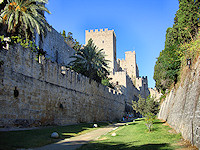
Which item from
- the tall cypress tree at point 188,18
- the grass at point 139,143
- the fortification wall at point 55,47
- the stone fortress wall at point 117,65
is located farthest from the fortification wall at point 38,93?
the stone fortress wall at point 117,65

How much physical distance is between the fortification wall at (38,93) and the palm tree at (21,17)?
3600 millimetres

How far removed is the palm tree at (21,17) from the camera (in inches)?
666

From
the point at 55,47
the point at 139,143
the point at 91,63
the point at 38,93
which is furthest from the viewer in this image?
the point at 55,47

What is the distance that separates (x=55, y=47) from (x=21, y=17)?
43.6 feet

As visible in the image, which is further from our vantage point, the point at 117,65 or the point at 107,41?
the point at 117,65

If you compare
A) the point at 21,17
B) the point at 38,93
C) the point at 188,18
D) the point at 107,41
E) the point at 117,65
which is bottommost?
the point at 38,93

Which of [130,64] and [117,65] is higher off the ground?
[130,64]

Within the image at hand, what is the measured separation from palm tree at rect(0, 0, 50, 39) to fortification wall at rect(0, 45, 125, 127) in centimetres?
360

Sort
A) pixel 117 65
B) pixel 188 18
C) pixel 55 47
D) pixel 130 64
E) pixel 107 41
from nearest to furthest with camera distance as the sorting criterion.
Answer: pixel 188 18, pixel 55 47, pixel 107 41, pixel 117 65, pixel 130 64

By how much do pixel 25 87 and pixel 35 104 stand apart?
1442mm

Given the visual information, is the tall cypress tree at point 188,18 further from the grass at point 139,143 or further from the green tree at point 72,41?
the green tree at point 72,41

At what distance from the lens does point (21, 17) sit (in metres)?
17.2

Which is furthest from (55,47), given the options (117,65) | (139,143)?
(117,65)

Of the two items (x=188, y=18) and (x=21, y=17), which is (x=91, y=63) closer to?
(x=21, y=17)
